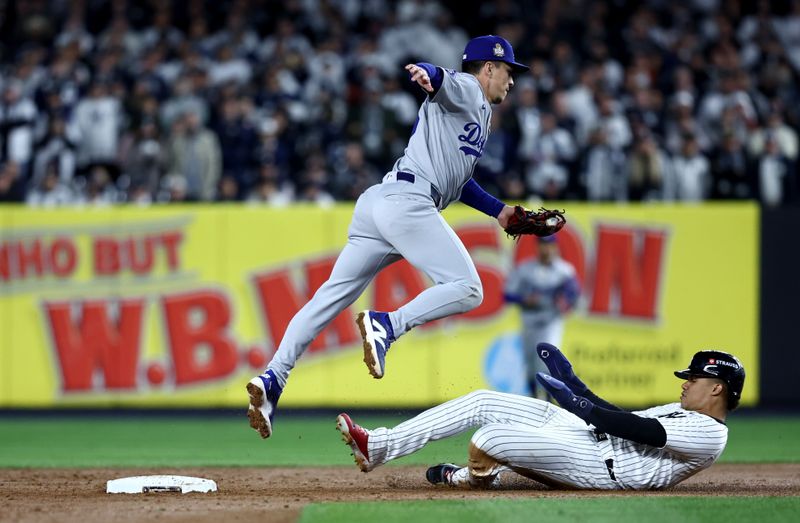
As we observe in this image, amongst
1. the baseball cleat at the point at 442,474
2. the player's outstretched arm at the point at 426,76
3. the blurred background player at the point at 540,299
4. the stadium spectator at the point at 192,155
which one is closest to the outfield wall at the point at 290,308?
the stadium spectator at the point at 192,155

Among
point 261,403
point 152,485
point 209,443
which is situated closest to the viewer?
point 261,403

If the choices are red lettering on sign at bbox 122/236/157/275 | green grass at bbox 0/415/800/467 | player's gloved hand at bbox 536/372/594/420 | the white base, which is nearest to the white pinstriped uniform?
player's gloved hand at bbox 536/372/594/420

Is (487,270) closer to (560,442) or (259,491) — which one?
(259,491)

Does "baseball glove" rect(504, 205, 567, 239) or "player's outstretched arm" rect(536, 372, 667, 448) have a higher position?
"baseball glove" rect(504, 205, 567, 239)

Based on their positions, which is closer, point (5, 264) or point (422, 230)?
point (422, 230)

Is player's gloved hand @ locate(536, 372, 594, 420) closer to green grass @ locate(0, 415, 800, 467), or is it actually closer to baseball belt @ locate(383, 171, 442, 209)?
baseball belt @ locate(383, 171, 442, 209)

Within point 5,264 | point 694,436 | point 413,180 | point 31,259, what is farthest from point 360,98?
point 694,436

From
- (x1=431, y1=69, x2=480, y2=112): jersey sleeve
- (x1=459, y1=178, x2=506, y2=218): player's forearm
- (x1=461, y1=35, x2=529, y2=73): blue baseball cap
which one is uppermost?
(x1=461, y1=35, x2=529, y2=73): blue baseball cap

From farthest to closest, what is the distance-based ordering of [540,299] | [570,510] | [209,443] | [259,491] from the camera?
[540,299] < [209,443] < [259,491] < [570,510]
